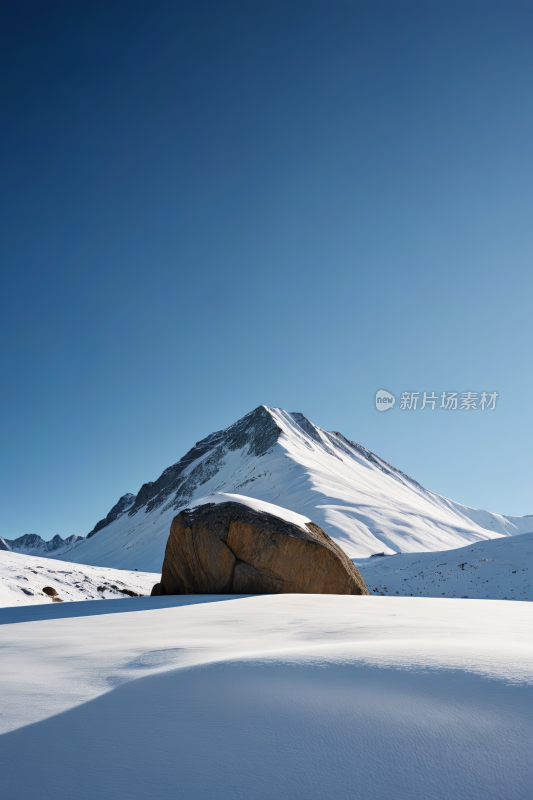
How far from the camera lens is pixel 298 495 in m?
40.8

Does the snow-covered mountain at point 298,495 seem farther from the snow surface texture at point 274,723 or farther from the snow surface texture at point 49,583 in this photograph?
the snow surface texture at point 274,723

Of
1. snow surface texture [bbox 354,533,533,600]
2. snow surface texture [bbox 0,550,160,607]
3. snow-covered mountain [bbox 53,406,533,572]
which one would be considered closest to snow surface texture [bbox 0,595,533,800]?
snow surface texture [bbox 0,550,160,607]

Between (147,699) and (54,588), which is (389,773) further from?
(54,588)

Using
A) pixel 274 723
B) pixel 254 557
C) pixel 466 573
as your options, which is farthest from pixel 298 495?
pixel 274 723

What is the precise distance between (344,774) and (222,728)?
16.2 inches

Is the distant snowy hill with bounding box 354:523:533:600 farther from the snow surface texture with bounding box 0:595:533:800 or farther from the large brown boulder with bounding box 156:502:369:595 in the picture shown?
the snow surface texture with bounding box 0:595:533:800

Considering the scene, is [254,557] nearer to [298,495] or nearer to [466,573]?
[466,573]

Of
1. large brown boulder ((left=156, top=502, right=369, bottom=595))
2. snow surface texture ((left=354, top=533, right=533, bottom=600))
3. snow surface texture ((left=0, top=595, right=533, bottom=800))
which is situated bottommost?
snow surface texture ((left=354, top=533, right=533, bottom=600))

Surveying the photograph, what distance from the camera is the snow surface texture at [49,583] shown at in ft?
32.2

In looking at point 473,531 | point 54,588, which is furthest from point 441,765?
point 473,531

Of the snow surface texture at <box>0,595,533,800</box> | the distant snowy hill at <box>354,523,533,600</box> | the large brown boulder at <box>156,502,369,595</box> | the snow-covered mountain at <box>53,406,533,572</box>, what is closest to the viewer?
the snow surface texture at <box>0,595,533,800</box>

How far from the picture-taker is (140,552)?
158 feet

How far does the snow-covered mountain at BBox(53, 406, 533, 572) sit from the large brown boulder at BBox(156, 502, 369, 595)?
20.8 metres

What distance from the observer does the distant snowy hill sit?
14.6m
